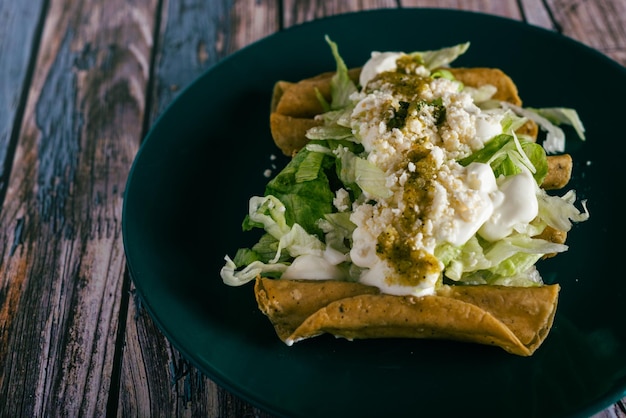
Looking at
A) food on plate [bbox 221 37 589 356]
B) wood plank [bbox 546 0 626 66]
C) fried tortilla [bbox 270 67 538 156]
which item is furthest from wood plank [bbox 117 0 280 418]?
wood plank [bbox 546 0 626 66]

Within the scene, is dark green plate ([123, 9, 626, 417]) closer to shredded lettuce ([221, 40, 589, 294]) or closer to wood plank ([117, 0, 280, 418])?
shredded lettuce ([221, 40, 589, 294])

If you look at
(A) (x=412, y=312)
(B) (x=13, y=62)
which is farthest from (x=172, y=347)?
(B) (x=13, y=62)

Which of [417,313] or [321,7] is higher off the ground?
[321,7]

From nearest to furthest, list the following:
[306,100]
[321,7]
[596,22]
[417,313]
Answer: [417,313] → [306,100] → [596,22] → [321,7]

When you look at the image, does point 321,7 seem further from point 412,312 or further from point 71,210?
point 412,312

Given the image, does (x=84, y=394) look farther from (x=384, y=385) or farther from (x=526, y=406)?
(x=526, y=406)

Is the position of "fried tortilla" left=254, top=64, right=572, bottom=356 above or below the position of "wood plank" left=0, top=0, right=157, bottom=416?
below

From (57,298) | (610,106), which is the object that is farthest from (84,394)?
(610,106)
